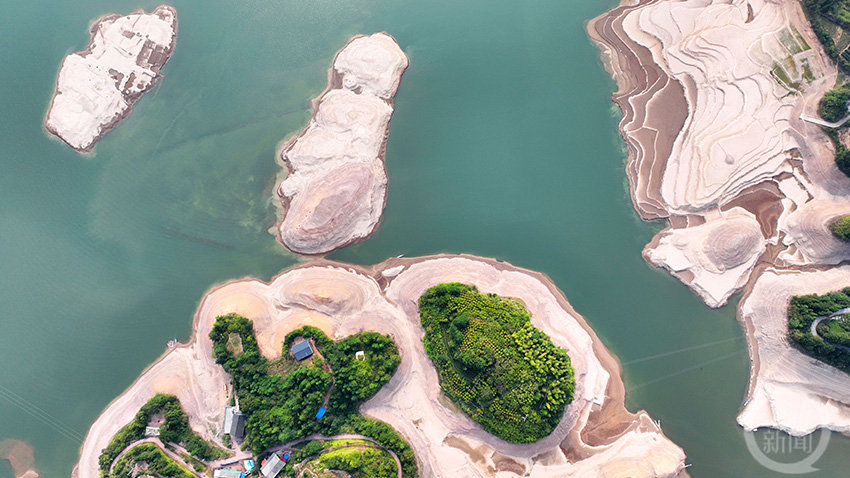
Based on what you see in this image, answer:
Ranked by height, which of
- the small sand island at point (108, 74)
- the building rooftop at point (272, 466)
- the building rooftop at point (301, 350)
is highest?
the small sand island at point (108, 74)

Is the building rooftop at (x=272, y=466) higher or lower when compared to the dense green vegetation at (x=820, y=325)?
lower

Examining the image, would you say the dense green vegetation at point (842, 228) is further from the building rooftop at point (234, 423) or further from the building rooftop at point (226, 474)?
the building rooftop at point (226, 474)

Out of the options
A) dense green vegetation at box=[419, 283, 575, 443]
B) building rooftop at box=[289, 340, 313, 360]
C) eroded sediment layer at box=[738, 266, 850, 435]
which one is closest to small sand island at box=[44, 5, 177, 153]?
building rooftop at box=[289, 340, 313, 360]

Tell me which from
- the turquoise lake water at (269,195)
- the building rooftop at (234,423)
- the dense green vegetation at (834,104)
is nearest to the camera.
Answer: the building rooftop at (234,423)

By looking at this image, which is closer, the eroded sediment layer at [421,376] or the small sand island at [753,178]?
the eroded sediment layer at [421,376]

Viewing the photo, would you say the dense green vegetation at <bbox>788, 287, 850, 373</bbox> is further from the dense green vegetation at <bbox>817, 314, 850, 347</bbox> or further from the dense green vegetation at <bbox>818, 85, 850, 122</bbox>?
the dense green vegetation at <bbox>818, 85, 850, 122</bbox>

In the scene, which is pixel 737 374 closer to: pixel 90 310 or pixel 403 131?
pixel 403 131

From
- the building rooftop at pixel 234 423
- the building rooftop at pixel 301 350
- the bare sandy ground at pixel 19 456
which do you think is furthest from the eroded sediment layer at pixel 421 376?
the bare sandy ground at pixel 19 456
